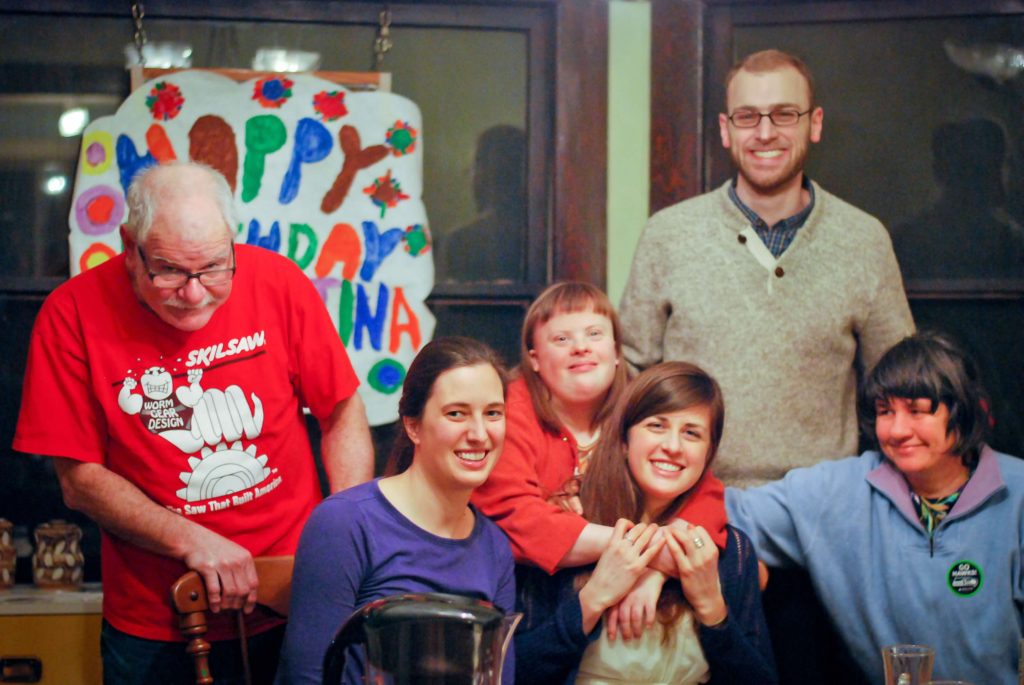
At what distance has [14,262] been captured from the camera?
2.78 meters

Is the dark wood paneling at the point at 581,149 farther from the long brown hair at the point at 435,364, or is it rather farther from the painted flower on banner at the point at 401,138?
the long brown hair at the point at 435,364

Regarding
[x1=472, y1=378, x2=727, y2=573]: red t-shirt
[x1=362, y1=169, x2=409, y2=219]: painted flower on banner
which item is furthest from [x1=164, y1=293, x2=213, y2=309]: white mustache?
[x1=362, y1=169, x2=409, y2=219]: painted flower on banner

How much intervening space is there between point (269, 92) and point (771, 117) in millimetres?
1183

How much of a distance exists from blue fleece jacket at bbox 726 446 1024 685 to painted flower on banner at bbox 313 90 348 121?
4.26 feet

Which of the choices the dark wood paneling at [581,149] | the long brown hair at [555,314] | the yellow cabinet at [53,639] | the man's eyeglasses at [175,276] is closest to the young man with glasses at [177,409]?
the man's eyeglasses at [175,276]

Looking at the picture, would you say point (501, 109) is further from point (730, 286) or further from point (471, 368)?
point (471, 368)

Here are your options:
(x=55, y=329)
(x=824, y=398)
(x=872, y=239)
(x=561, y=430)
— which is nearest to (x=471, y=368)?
(x=561, y=430)

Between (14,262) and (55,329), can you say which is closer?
(55,329)

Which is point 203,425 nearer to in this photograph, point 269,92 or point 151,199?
point 151,199

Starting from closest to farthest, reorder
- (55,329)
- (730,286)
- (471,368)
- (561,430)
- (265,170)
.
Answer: (471,368)
(55,329)
(561,430)
(730,286)
(265,170)

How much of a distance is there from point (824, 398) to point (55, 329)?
163 centimetres

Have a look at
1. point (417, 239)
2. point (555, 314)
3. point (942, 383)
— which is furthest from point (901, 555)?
point (417, 239)

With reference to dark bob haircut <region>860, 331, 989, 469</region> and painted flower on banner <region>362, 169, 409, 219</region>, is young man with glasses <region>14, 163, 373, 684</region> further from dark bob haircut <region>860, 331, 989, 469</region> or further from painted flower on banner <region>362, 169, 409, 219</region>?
dark bob haircut <region>860, 331, 989, 469</region>

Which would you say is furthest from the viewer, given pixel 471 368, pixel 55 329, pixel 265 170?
pixel 265 170
